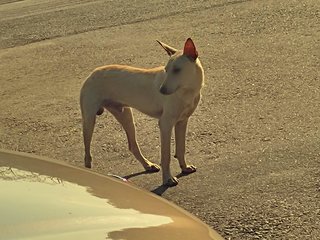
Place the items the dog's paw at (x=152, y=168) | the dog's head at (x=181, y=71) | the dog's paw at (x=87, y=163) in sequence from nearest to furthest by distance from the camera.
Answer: the dog's head at (x=181, y=71)
the dog's paw at (x=152, y=168)
the dog's paw at (x=87, y=163)

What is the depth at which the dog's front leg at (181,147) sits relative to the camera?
621 cm

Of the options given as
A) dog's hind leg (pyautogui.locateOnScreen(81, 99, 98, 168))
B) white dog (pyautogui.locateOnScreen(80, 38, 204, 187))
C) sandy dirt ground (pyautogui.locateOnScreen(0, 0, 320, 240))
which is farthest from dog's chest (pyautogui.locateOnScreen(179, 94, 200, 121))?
dog's hind leg (pyautogui.locateOnScreen(81, 99, 98, 168))

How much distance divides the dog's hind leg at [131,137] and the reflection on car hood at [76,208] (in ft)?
10.2

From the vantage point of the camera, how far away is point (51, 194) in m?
2.80

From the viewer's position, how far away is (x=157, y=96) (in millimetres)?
6172

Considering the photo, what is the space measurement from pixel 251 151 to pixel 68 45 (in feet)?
22.4

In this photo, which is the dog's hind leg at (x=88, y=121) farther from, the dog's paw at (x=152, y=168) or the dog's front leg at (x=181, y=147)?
the dog's front leg at (x=181, y=147)

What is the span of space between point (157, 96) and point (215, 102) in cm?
208

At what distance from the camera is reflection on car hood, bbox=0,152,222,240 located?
241 cm

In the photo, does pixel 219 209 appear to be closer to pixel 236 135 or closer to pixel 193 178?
pixel 193 178

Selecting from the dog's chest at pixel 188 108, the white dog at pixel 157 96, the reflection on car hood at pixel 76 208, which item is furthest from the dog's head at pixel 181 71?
the reflection on car hood at pixel 76 208

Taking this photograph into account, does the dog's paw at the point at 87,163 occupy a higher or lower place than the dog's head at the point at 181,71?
lower

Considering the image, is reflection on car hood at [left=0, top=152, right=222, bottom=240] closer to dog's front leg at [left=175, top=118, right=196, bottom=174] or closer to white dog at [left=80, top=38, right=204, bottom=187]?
white dog at [left=80, top=38, right=204, bottom=187]

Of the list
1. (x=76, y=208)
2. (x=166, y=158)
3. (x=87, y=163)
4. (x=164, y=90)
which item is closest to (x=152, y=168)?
(x=166, y=158)
